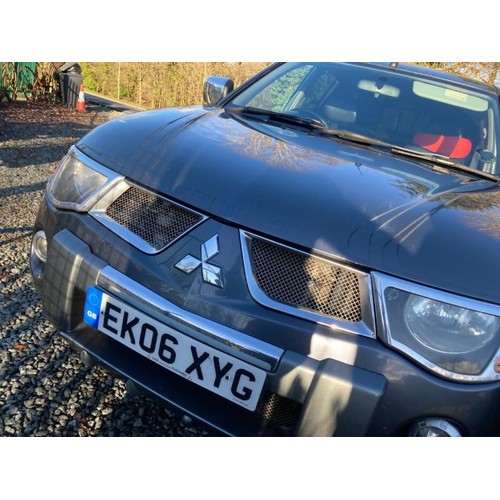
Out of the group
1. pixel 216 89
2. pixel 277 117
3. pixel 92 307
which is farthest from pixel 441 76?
pixel 92 307

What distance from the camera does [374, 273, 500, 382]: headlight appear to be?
139 centimetres

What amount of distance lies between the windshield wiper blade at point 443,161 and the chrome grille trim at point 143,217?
118 cm

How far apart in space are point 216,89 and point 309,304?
199cm

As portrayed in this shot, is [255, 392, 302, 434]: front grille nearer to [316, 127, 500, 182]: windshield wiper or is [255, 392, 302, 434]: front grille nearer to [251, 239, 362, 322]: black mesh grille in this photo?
[251, 239, 362, 322]: black mesh grille

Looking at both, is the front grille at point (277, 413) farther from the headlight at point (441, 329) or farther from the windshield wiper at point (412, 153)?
the windshield wiper at point (412, 153)

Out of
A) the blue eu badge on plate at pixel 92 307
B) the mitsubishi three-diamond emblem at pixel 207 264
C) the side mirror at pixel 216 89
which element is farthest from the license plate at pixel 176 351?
the side mirror at pixel 216 89

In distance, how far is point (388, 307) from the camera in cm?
144

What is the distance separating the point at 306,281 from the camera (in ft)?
5.04

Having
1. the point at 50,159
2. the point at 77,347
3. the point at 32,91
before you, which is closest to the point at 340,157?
the point at 77,347

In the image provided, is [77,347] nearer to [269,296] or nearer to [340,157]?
[269,296]

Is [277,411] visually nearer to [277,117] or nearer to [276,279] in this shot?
[276,279]


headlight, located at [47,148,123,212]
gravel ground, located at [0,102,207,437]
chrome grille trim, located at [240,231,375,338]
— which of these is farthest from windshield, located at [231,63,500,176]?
gravel ground, located at [0,102,207,437]

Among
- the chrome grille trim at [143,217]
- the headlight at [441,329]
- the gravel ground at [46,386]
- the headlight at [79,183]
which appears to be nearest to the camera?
the headlight at [441,329]

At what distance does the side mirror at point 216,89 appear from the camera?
305cm
